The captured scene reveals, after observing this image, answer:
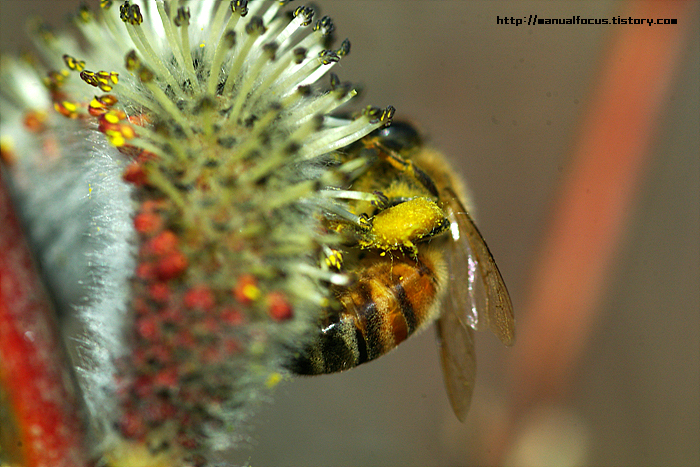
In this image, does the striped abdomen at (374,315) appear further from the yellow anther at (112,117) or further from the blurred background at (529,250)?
the blurred background at (529,250)

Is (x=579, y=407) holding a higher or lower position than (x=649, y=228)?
lower

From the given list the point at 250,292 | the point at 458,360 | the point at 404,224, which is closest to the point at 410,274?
the point at 404,224

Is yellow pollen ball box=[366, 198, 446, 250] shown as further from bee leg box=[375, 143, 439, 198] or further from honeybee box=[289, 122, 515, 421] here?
bee leg box=[375, 143, 439, 198]

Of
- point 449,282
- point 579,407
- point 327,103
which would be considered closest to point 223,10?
point 327,103

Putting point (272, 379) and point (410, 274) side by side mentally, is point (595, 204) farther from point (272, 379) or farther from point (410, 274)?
point (272, 379)

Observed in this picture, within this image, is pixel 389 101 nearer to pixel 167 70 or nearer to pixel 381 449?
pixel 381 449

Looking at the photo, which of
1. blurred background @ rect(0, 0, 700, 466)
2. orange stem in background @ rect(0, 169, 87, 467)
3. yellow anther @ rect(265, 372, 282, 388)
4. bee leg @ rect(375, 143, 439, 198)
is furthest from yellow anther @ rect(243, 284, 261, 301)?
blurred background @ rect(0, 0, 700, 466)
